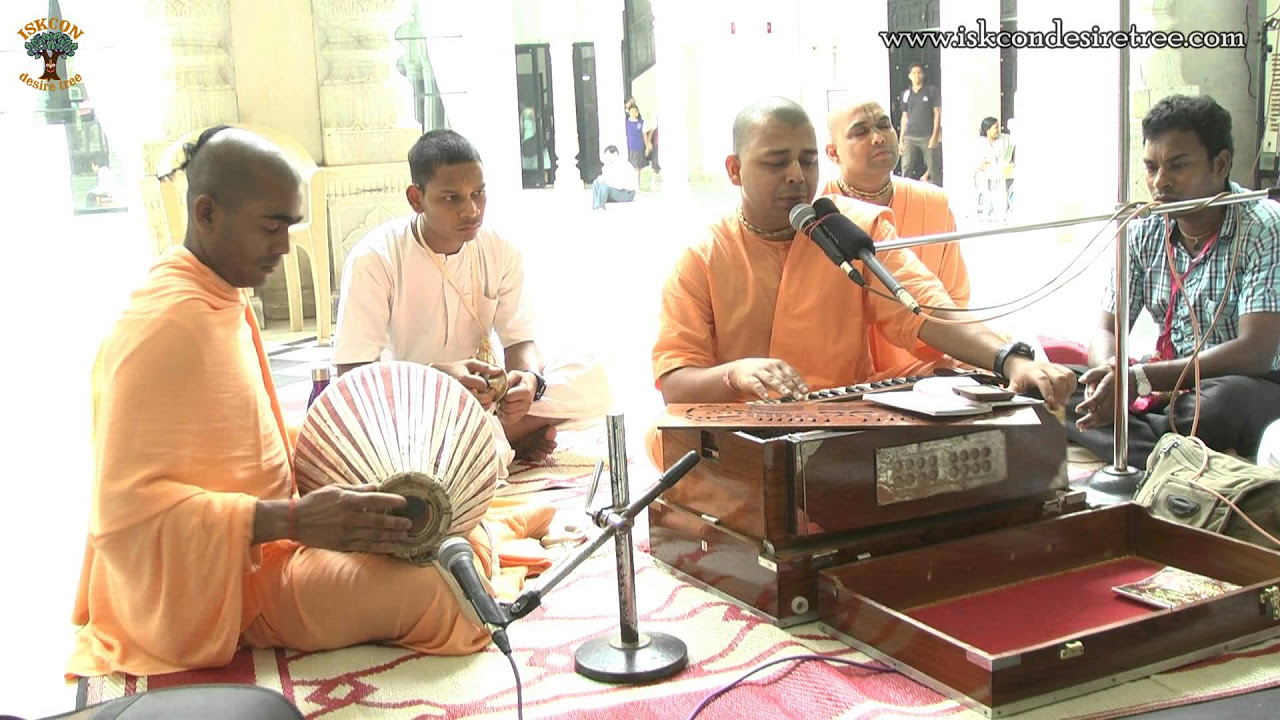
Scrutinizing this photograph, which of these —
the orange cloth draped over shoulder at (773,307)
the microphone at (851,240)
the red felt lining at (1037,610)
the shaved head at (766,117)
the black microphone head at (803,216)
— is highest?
the shaved head at (766,117)

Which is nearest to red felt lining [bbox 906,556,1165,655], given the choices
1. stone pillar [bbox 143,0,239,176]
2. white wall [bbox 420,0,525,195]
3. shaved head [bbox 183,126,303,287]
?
shaved head [bbox 183,126,303,287]

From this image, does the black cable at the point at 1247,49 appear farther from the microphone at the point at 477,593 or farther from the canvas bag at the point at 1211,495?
the microphone at the point at 477,593

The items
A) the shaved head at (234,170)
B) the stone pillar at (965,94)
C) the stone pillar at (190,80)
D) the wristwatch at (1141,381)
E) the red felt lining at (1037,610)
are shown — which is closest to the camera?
the red felt lining at (1037,610)

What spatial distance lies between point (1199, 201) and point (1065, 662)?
127 cm

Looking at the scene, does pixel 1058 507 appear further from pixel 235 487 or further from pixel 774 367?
pixel 235 487

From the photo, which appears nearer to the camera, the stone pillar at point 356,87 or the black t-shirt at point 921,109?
the stone pillar at point 356,87

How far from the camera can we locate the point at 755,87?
13.4 m

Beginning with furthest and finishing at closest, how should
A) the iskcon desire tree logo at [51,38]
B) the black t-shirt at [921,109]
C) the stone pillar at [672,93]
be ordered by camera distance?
the stone pillar at [672,93] → the black t-shirt at [921,109] → the iskcon desire tree logo at [51,38]

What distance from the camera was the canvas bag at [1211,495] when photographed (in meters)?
2.73

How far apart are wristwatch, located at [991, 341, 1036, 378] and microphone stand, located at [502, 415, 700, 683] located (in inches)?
38.0

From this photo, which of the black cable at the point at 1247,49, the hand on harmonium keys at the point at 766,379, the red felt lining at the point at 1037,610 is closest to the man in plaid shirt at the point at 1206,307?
the red felt lining at the point at 1037,610

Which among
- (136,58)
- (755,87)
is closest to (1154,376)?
(136,58)

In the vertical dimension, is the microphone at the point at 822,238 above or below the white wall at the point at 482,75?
below

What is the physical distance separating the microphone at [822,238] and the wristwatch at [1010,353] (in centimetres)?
75
